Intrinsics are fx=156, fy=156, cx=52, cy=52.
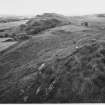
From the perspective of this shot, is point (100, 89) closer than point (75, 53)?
Yes

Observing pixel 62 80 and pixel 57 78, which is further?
pixel 57 78

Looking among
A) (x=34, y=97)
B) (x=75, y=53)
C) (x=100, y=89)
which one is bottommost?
(x=34, y=97)

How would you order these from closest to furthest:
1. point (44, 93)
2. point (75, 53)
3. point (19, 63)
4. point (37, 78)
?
point (44, 93) → point (37, 78) → point (75, 53) → point (19, 63)

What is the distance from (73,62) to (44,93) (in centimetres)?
236

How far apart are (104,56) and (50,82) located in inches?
123

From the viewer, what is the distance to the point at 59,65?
8484mm

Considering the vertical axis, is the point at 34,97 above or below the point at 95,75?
below

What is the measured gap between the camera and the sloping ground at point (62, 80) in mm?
6668

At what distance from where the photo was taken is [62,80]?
293 inches

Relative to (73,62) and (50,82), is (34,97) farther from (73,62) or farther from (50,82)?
(73,62)

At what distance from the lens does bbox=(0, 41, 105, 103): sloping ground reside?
6.67 metres

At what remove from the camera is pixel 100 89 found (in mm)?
6574

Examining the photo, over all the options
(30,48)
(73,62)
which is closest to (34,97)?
(73,62)

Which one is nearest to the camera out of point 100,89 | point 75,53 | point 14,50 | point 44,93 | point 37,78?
point 100,89
